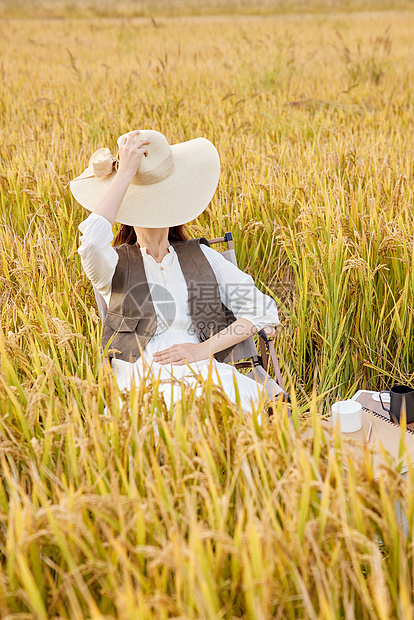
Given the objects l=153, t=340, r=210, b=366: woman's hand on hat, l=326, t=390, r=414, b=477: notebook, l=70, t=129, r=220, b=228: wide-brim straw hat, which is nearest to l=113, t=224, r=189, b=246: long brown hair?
l=70, t=129, r=220, b=228: wide-brim straw hat

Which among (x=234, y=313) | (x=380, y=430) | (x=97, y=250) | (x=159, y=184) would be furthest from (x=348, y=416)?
(x=159, y=184)

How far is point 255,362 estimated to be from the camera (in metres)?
2.05

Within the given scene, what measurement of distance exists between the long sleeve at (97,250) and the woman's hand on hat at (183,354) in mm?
321

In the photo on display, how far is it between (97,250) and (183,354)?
448 millimetres

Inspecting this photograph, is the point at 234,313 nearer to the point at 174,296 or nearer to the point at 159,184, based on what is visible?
the point at 174,296

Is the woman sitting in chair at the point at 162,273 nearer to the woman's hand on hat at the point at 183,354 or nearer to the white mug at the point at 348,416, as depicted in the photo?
the woman's hand on hat at the point at 183,354

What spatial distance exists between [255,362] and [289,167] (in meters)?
1.41

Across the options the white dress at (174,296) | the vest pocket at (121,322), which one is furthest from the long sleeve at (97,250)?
the vest pocket at (121,322)

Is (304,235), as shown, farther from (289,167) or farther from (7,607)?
(7,607)

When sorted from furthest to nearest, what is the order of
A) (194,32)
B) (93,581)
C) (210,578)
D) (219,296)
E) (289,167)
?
1. (194,32)
2. (289,167)
3. (219,296)
4. (93,581)
5. (210,578)

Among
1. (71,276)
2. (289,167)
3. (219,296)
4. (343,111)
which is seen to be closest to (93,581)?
(219,296)

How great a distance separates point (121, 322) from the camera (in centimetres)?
186

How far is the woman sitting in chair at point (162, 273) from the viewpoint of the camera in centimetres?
184

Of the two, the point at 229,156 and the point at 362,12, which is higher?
the point at 362,12
